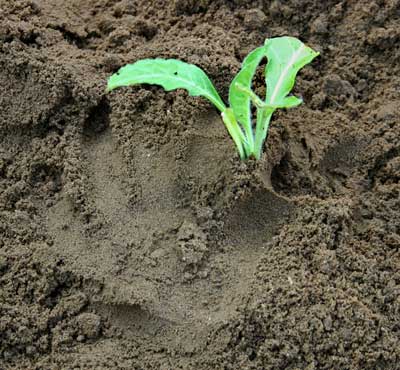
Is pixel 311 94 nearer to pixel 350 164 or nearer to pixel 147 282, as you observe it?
pixel 350 164

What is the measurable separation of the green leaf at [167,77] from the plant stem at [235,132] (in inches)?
1.0

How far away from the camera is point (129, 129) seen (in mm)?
1687

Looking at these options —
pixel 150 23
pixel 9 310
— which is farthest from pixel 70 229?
pixel 150 23

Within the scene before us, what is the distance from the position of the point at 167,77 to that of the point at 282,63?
28cm

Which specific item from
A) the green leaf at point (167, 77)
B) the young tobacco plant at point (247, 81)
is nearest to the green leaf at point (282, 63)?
the young tobacco plant at point (247, 81)

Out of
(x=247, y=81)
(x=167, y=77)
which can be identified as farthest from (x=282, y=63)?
(x=167, y=77)

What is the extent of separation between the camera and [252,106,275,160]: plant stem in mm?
1567

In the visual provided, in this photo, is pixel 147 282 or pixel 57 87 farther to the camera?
pixel 57 87

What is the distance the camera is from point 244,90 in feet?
4.82

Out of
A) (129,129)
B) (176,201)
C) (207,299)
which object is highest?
(129,129)

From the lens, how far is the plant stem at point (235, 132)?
5.06 feet

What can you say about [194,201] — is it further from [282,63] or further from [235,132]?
[282,63]

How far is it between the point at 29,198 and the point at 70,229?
0.14 meters

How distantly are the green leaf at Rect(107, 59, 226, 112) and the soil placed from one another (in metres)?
0.12
